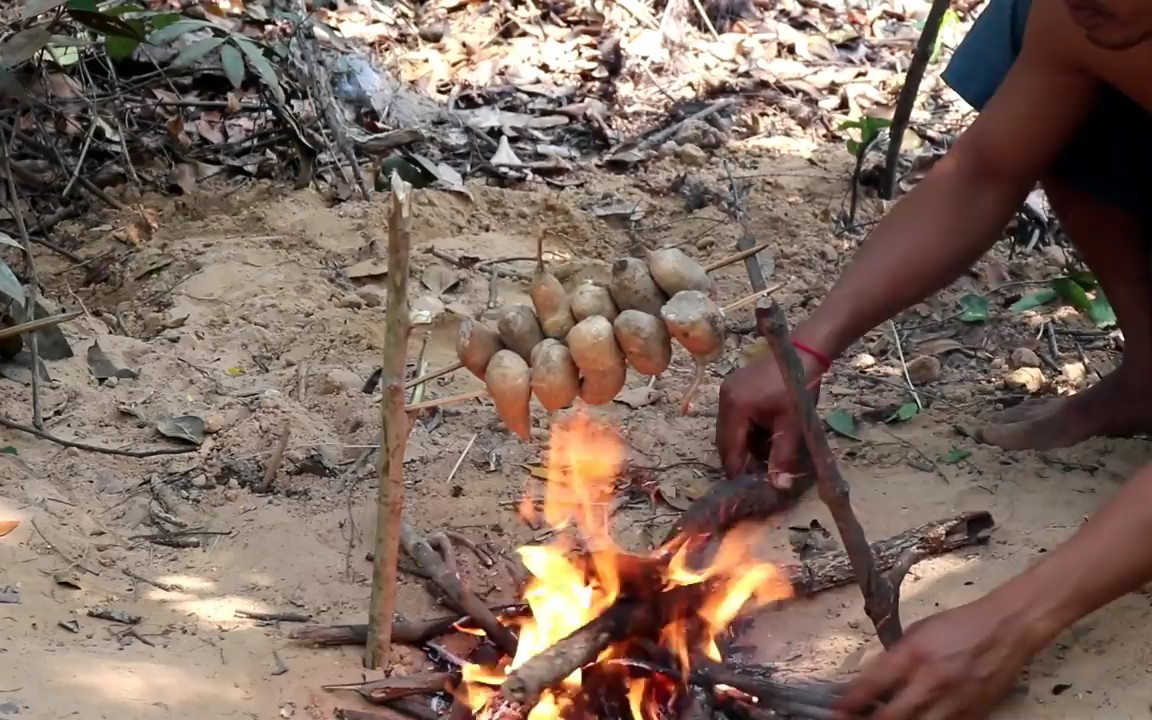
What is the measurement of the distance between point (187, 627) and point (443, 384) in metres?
1.09

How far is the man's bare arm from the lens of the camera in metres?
2.24

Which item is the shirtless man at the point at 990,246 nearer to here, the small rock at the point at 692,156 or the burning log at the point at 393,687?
the burning log at the point at 393,687

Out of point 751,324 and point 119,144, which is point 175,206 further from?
point 751,324

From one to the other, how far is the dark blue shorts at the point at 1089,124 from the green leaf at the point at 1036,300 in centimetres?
64

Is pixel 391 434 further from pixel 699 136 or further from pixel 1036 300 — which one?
pixel 699 136

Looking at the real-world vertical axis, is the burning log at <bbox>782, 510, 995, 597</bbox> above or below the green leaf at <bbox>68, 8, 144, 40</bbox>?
below

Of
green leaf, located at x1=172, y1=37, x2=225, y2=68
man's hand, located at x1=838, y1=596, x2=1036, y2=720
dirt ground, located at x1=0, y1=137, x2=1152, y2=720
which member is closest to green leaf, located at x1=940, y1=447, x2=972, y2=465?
dirt ground, located at x1=0, y1=137, x2=1152, y2=720

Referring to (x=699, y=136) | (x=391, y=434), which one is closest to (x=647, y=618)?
(x=391, y=434)

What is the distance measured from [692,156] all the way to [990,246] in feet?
6.45

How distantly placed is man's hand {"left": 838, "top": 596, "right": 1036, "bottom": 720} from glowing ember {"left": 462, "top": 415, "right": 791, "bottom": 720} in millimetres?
355

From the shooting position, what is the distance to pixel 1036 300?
3123 mm

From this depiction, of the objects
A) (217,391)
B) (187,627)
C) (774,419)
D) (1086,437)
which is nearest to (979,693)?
(774,419)

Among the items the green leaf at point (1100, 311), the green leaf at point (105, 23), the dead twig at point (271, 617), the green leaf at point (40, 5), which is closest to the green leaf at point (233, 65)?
the green leaf at point (105, 23)

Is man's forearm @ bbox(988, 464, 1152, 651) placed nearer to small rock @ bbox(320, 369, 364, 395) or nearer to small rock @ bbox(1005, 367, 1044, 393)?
small rock @ bbox(1005, 367, 1044, 393)
